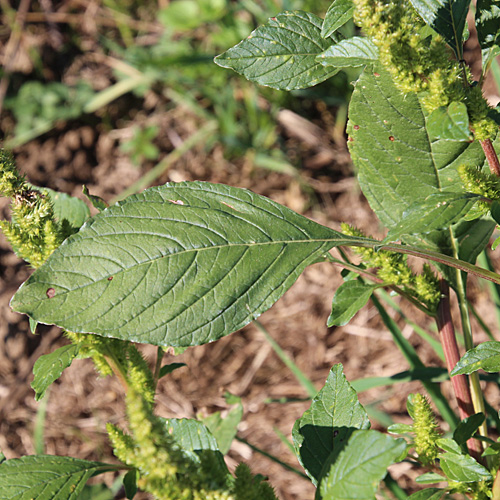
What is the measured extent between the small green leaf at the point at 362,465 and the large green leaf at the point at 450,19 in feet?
1.87

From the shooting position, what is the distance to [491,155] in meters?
0.88

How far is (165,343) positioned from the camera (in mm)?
847

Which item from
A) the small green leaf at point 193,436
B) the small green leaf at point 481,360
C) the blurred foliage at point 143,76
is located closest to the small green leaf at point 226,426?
the small green leaf at point 193,436

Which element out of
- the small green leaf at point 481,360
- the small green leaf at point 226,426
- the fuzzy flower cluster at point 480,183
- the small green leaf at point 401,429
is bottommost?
the small green leaf at point 226,426

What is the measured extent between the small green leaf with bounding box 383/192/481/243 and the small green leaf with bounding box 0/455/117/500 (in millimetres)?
618

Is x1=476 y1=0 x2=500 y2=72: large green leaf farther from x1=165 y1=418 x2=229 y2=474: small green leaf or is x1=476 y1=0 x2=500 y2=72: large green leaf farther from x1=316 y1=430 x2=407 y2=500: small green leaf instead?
x1=165 y1=418 x2=229 y2=474: small green leaf

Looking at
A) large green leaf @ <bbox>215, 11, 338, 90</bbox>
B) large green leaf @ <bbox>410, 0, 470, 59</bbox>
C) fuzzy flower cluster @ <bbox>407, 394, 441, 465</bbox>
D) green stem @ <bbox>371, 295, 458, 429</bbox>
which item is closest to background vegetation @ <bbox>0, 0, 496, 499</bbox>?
green stem @ <bbox>371, 295, 458, 429</bbox>

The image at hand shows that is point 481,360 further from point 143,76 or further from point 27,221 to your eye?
point 143,76

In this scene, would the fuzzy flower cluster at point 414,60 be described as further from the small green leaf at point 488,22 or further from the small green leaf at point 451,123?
the small green leaf at point 488,22

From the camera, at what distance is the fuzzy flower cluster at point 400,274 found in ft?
3.38

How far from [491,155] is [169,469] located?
2.10 feet

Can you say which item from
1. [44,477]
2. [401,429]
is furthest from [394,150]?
[44,477]

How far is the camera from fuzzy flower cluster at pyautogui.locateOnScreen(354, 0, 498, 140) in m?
0.77

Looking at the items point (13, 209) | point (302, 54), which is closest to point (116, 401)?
point (13, 209)
